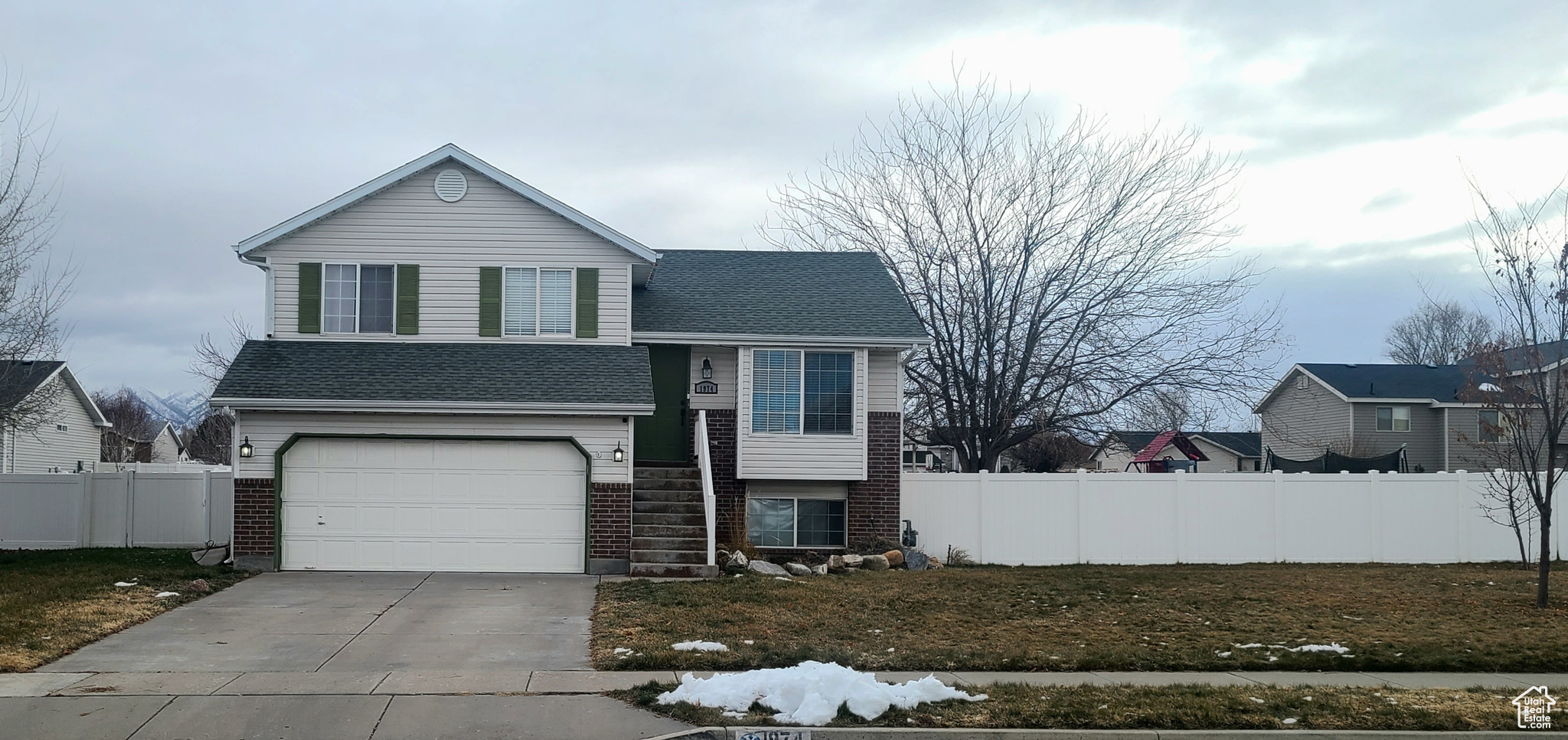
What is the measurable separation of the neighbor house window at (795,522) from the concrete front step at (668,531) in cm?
226

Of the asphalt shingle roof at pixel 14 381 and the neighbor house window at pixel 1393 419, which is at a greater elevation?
the asphalt shingle roof at pixel 14 381

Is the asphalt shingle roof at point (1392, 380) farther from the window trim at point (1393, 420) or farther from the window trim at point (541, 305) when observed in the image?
the window trim at point (541, 305)

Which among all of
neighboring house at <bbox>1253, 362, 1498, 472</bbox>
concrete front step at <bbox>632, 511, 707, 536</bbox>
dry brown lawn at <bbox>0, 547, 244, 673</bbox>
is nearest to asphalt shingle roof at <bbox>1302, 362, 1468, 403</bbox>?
neighboring house at <bbox>1253, 362, 1498, 472</bbox>

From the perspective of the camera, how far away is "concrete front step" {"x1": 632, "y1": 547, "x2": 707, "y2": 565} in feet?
55.2

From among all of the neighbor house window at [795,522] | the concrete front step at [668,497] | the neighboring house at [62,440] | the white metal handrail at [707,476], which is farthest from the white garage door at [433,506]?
the neighboring house at [62,440]

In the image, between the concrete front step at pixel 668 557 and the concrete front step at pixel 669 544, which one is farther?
the concrete front step at pixel 669 544

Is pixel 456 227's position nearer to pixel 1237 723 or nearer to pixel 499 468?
pixel 499 468

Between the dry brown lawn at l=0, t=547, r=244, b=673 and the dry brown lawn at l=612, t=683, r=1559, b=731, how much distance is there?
6003mm

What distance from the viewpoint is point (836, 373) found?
19.2 meters

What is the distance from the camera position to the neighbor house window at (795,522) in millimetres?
19719

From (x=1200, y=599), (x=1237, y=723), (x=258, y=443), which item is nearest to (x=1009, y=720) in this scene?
(x=1237, y=723)

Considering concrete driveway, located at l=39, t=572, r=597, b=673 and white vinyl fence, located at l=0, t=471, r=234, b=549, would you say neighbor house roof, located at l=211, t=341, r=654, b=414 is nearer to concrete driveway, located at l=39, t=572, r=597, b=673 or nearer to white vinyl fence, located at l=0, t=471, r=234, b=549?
concrete driveway, located at l=39, t=572, r=597, b=673

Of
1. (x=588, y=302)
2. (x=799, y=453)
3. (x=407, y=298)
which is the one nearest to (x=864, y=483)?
(x=799, y=453)

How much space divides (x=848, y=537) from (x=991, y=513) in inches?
102
